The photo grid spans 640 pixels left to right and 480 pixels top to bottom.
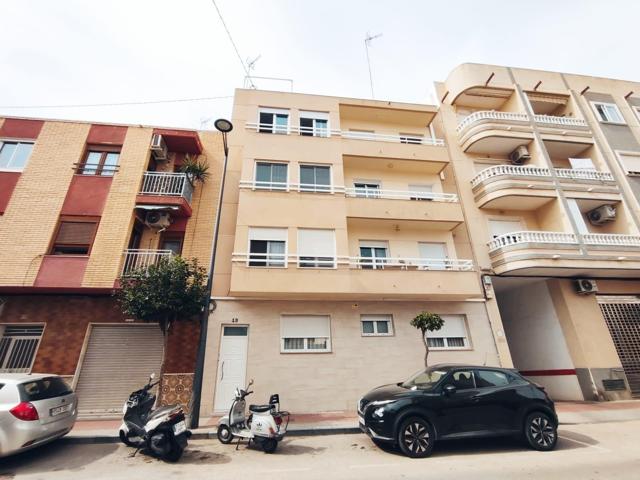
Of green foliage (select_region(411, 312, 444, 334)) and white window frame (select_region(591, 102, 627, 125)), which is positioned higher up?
white window frame (select_region(591, 102, 627, 125))

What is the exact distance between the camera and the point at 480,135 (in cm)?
1353

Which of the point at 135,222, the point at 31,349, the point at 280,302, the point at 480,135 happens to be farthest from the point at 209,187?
the point at 480,135

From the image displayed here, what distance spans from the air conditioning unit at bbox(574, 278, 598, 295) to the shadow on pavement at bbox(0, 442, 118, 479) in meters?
16.4

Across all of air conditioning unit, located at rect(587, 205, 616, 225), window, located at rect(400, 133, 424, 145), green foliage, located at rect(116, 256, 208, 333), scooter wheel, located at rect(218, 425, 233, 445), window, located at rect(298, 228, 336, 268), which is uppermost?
window, located at rect(400, 133, 424, 145)

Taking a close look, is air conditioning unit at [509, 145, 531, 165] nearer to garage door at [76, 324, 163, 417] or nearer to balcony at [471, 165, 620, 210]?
balcony at [471, 165, 620, 210]

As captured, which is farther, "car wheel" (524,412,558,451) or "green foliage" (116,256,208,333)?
"green foliage" (116,256,208,333)

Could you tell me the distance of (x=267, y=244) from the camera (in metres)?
10.6

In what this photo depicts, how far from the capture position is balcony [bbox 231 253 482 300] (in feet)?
31.6

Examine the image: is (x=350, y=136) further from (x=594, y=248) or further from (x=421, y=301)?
(x=594, y=248)

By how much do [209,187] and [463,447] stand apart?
12.0m

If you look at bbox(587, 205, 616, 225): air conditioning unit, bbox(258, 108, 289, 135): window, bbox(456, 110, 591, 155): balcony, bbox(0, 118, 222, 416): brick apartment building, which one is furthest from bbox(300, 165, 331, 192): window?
bbox(587, 205, 616, 225): air conditioning unit

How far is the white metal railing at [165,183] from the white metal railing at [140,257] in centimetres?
240

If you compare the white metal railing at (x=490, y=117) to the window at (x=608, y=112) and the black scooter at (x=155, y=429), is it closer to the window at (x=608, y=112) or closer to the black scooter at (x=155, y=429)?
the window at (x=608, y=112)

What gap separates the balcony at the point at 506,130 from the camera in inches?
537
